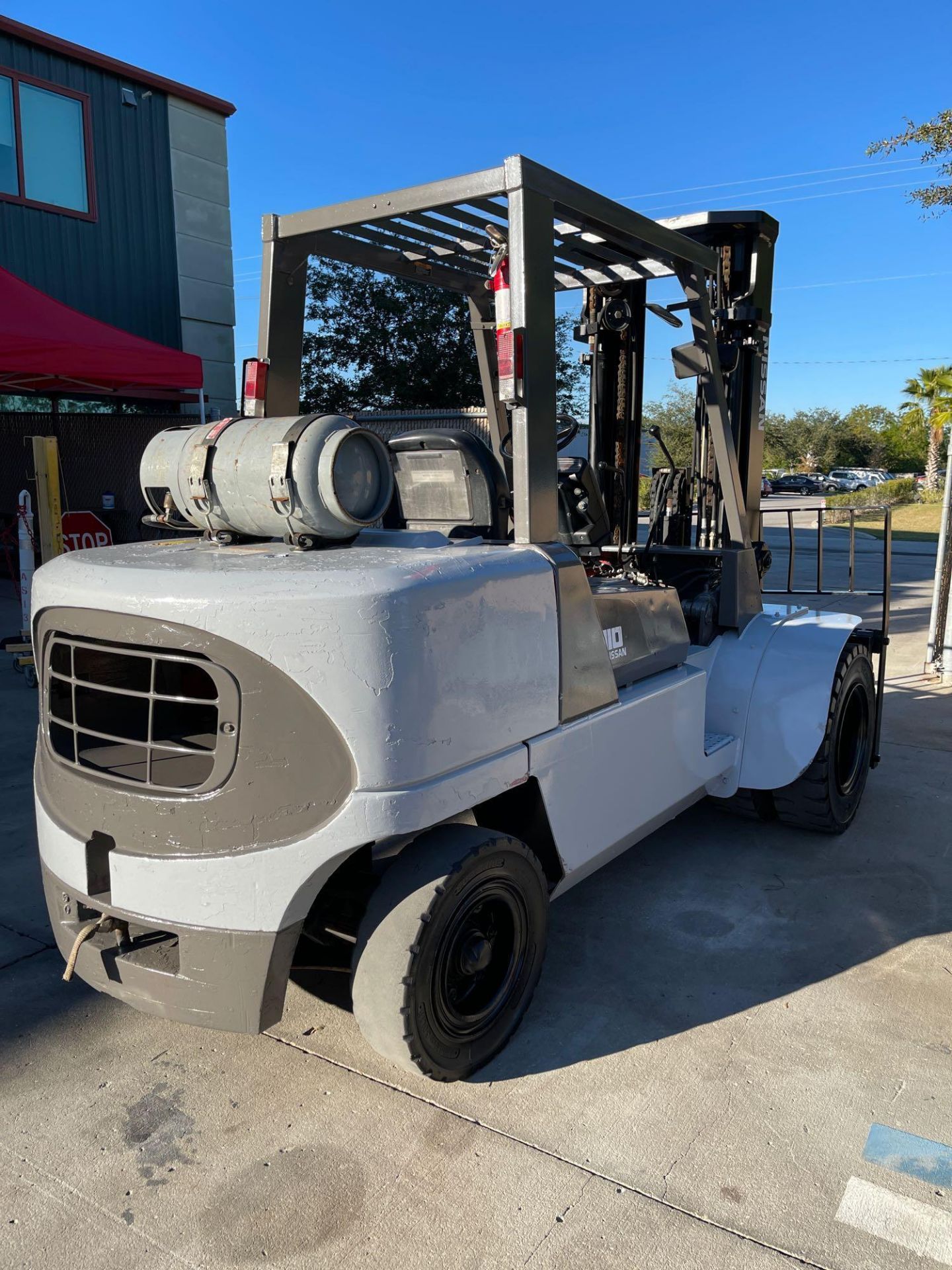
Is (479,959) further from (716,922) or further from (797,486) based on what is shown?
(797,486)

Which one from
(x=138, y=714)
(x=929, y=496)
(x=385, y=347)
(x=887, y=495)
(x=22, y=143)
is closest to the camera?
(x=138, y=714)

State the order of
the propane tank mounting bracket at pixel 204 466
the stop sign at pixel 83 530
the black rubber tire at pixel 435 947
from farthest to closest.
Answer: the stop sign at pixel 83 530, the propane tank mounting bracket at pixel 204 466, the black rubber tire at pixel 435 947

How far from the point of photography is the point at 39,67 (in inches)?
452

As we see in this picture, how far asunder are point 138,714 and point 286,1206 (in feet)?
4.87

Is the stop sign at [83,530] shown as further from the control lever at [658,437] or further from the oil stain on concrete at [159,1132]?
the oil stain on concrete at [159,1132]

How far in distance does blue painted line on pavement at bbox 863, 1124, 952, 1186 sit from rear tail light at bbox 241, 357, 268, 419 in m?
3.09

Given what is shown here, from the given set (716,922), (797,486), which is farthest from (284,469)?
(797,486)

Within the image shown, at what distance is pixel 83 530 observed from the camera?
34.8ft

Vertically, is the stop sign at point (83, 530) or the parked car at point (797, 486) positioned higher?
the parked car at point (797, 486)

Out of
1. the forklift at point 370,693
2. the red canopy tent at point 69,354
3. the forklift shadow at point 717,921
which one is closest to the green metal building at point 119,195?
the red canopy tent at point 69,354

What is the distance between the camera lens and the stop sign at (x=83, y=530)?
34.5 feet

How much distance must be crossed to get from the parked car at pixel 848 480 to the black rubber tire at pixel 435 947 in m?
56.7

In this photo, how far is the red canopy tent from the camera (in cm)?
835

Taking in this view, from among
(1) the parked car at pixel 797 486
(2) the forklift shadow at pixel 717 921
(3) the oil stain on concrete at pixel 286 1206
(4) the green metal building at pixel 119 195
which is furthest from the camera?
(1) the parked car at pixel 797 486
